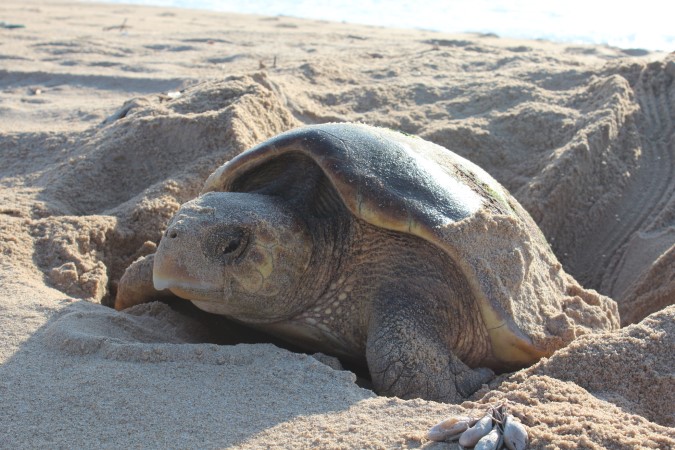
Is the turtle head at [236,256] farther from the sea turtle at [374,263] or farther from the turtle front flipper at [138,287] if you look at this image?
the turtle front flipper at [138,287]

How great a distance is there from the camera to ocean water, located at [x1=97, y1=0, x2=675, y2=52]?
15.8m

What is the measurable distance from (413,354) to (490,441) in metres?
0.80

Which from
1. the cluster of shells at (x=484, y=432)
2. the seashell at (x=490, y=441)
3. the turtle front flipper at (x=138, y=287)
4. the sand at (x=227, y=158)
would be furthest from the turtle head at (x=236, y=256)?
the seashell at (x=490, y=441)

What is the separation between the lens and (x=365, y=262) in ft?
9.97

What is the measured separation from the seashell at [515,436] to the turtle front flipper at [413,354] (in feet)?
2.28

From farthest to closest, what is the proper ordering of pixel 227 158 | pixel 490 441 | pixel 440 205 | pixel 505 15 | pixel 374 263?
pixel 505 15 → pixel 227 158 → pixel 374 263 → pixel 440 205 → pixel 490 441

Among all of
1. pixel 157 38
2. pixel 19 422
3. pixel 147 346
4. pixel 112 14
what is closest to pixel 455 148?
pixel 147 346

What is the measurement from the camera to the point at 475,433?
1973 millimetres

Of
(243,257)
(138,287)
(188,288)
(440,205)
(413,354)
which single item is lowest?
(138,287)

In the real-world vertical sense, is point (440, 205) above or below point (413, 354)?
above

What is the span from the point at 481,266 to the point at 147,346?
133 centimetres

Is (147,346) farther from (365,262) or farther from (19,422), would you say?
(365,262)

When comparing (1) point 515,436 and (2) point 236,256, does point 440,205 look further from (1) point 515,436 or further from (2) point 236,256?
(1) point 515,436

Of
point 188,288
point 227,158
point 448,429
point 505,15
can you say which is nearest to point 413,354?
point 448,429
